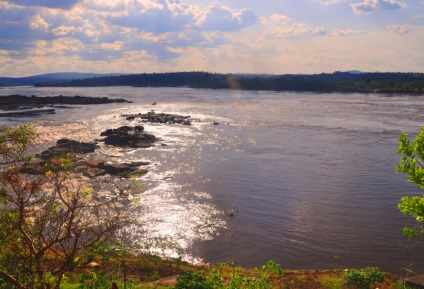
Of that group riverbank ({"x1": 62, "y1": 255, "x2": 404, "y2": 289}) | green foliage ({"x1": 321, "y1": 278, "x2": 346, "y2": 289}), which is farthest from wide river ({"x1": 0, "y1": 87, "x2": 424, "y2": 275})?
green foliage ({"x1": 321, "y1": 278, "x2": 346, "y2": 289})

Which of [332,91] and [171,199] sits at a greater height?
[332,91]

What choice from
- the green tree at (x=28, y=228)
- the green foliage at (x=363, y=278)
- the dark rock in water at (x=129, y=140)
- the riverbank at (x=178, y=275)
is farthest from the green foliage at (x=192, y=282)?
the dark rock in water at (x=129, y=140)

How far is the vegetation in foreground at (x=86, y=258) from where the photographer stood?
706 cm

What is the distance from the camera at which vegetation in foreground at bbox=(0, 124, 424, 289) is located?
23.2 ft

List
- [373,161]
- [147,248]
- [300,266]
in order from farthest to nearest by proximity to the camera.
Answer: [373,161]
[147,248]
[300,266]

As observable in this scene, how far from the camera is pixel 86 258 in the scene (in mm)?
12219

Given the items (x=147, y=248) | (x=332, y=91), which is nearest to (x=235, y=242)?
(x=147, y=248)

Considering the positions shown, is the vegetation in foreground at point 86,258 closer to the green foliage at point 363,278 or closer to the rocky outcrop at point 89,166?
the green foliage at point 363,278

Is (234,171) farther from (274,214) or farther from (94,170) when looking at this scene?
(94,170)

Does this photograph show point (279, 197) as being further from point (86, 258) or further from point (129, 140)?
point (129, 140)

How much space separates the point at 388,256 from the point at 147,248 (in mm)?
10419

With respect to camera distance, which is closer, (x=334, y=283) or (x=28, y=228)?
(x=28, y=228)

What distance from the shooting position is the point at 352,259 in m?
15.2

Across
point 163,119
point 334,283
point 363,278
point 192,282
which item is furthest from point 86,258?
point 163,119
